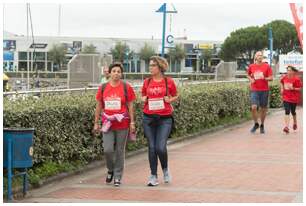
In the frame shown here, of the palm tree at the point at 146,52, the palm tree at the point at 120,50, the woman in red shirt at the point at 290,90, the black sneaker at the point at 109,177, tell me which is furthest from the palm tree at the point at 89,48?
the black sneaker at the point at 109,177

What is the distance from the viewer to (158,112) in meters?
9.20

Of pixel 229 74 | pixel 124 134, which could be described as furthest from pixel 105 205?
pixel 229 74

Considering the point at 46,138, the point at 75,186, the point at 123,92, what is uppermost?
the point at 123,92

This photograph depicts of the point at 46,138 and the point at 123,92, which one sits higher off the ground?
the point at 123,92

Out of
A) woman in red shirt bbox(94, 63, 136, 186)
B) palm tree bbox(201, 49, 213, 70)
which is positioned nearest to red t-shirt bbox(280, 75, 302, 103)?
woman in red shirt bbox(94, 63, 136, 186)

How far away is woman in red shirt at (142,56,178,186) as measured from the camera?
920 cm

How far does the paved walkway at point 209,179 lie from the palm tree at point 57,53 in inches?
2068

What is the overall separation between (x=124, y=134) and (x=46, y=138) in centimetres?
110

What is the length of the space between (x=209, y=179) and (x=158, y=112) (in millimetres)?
1279

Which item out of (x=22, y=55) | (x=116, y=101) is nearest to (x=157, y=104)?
(x=116, y=101)

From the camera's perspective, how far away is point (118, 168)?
9203 millimetres

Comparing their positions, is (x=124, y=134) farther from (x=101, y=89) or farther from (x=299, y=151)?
(x=299, y=151)

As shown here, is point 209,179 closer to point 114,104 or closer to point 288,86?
point 114,104

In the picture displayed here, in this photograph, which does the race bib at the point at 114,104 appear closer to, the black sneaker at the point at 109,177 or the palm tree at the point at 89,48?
the black sneaker at the point at 109,177
